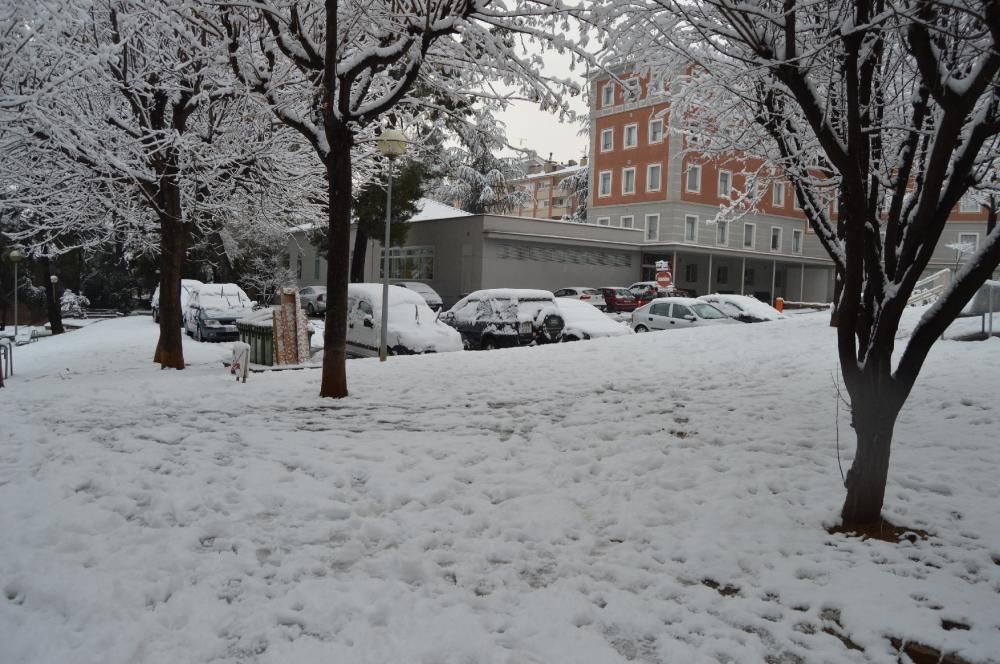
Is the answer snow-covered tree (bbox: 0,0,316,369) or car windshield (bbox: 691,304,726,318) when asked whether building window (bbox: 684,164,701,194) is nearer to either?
car windshield (bbox: 691,304,726,318)

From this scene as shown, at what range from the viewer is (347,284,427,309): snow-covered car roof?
15.7 meters

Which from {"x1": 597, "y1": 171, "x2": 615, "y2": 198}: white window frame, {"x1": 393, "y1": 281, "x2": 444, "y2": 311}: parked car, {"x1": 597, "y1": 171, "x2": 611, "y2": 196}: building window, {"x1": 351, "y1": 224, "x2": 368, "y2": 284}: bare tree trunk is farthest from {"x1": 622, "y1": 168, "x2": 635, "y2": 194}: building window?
{"x1": 351, "y1": 224, "x2": 368, "y2": 284}: bare tree trunk

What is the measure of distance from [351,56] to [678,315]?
14.5m

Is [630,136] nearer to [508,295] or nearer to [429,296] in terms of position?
[429,296]

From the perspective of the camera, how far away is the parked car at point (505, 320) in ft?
56.4

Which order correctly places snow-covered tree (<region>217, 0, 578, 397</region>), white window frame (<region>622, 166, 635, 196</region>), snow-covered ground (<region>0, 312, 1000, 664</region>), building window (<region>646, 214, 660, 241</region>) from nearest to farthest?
snow-covered ground (<region>0, 312, 1000, 664</region>) → snow-covered tree (<region>217, 0, 578, 397</region>) → building window (<region>646, 214, 660, 241</region>) → white window frame (<region>622, 166, 635, 196</region>)

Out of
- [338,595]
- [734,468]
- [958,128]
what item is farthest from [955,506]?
[338,595]

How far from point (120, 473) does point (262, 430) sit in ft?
5.57

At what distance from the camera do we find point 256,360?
13695 mm

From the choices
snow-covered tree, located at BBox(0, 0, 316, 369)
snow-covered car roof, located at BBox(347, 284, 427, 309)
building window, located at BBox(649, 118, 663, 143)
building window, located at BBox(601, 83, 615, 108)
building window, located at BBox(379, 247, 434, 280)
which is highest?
building window, located at BBox(601, 83, 615, 108)

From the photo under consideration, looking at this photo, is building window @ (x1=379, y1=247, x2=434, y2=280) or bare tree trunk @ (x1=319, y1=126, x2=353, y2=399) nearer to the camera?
bare tree trunk @ (x1=319, y1=126, x2=353, y2=399)

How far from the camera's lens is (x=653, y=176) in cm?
4256

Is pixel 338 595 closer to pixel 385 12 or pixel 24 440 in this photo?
pixel 24 440

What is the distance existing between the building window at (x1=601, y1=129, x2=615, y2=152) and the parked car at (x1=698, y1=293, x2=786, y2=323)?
24.1 m
